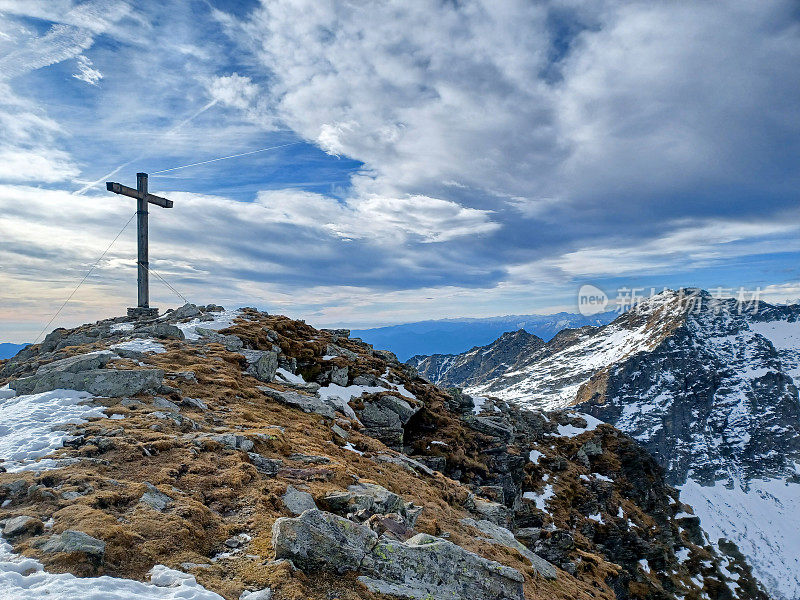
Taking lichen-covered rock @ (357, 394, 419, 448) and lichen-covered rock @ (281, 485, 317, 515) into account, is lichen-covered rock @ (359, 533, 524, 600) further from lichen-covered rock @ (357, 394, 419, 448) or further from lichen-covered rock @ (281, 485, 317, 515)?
lichen-covered rock @ (357, 394, 419, 448)

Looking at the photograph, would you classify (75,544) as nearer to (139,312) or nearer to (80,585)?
(80,585)

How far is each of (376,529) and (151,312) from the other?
106 ft

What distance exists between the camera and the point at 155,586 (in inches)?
323

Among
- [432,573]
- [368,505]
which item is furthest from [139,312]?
[432,573]

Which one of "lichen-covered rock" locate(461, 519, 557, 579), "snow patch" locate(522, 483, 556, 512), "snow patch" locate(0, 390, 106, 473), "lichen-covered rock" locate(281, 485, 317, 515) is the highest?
"snow patch" locate(0, 390, 106, 473)

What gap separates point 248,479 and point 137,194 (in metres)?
27.5

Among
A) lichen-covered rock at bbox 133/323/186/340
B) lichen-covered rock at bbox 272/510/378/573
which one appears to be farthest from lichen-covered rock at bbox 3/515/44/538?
lichen-covered rock at bbox 133/323/186/340

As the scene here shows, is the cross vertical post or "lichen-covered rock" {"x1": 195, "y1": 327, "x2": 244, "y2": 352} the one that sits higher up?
the cross vertical post

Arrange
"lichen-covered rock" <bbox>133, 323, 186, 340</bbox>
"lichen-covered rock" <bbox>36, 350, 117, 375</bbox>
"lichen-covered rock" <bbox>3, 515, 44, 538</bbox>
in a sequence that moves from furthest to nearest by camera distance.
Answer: "lichen-covered rock" <bbox>133, 323, 186, 340</bbox>, "lichen-covered rock" <bbox>36, 350, 117, 375</bbox>, "lichen-covered rock" <bbox>3, 515, 44, 538</bbox>

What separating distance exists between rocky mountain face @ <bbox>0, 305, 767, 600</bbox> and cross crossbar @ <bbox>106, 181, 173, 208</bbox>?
990 cm

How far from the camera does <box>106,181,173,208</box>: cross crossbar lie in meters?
29.7

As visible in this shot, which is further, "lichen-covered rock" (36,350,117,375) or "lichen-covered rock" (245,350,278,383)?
"lichen-covered rock" (245,350,278,383)

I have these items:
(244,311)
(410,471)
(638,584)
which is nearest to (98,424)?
(410,471)

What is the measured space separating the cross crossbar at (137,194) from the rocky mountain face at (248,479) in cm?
990
